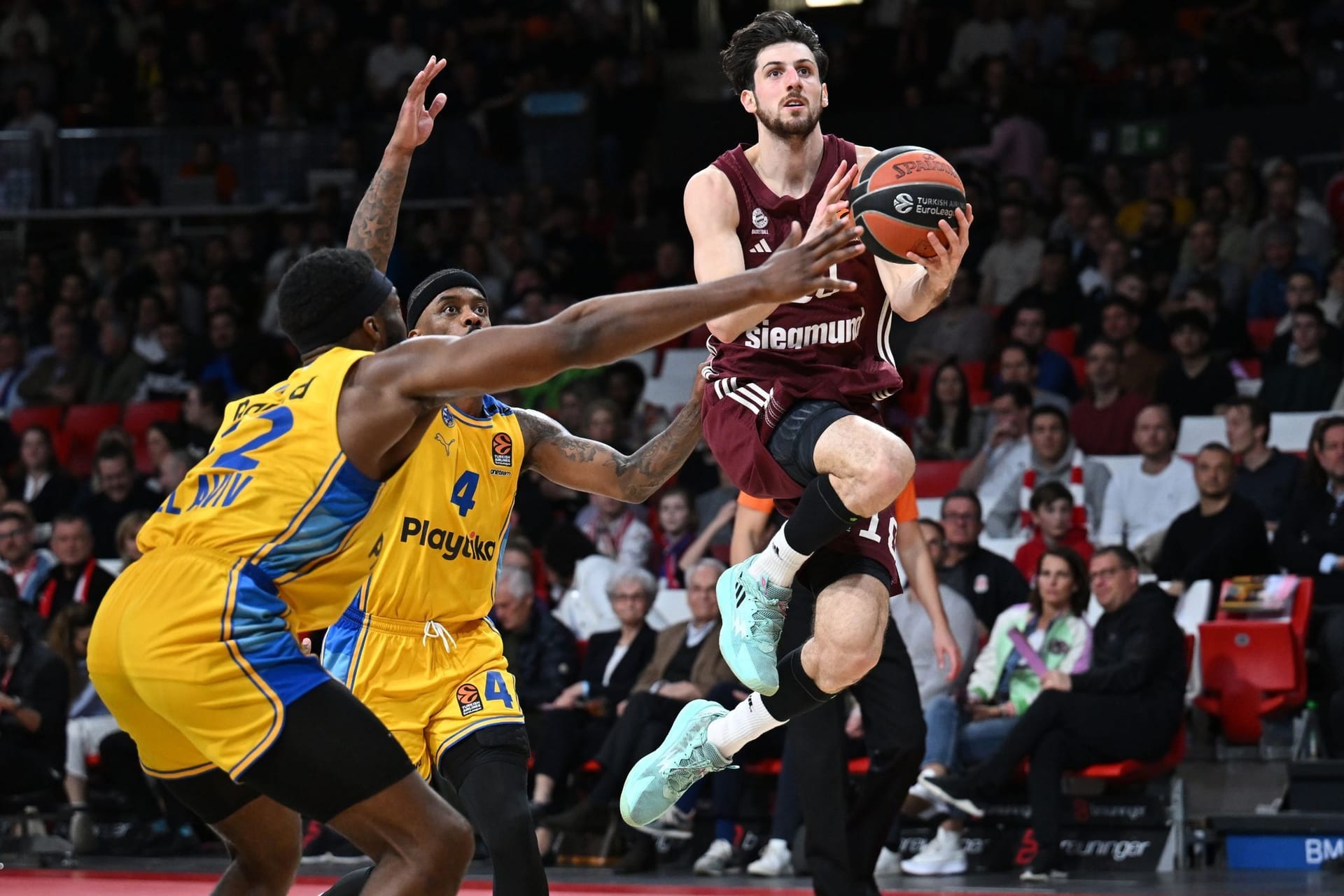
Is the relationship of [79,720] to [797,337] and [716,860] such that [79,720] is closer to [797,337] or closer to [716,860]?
[716,860]

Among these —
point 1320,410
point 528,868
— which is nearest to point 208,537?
point 528,868

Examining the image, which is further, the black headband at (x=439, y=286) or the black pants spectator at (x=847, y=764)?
the black pants spectator at (x=847, y=764)

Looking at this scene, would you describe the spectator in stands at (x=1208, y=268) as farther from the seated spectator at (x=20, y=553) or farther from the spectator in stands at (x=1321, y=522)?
the seated spectator at (x=20, y=553)

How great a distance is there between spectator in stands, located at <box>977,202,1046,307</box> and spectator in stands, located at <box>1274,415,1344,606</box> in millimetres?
3733

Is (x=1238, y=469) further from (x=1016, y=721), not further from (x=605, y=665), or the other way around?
(x=605, y=665)

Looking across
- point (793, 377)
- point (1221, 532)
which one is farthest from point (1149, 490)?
point (793, 377)

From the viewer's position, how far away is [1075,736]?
→ 831cm

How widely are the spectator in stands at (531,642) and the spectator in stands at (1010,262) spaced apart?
4.42 m

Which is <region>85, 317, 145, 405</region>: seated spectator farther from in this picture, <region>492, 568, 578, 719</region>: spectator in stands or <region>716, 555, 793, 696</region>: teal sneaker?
<region>716, 555, 793, 696</region>: teal sneaker

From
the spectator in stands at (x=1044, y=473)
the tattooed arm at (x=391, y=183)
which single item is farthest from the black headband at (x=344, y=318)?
the spectator in stands at (x=1044, y=473)

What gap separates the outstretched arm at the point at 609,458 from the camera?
5344 millimetres

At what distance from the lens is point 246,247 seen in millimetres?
15289

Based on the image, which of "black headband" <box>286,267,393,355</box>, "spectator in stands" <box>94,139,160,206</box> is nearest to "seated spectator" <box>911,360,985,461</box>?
"black headband" <box>286,267,393,355</box>

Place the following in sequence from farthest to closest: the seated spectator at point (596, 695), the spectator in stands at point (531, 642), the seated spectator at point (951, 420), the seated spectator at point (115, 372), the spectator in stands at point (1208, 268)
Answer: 1. the seated spectator at point (115, 372)
2. the spectator in stands at point (1208, 268)
3. the seated spectator at point (951, 420)
4. the spectator in stands at point (531, 642)
5. the seated spectator at point (596, 695)
